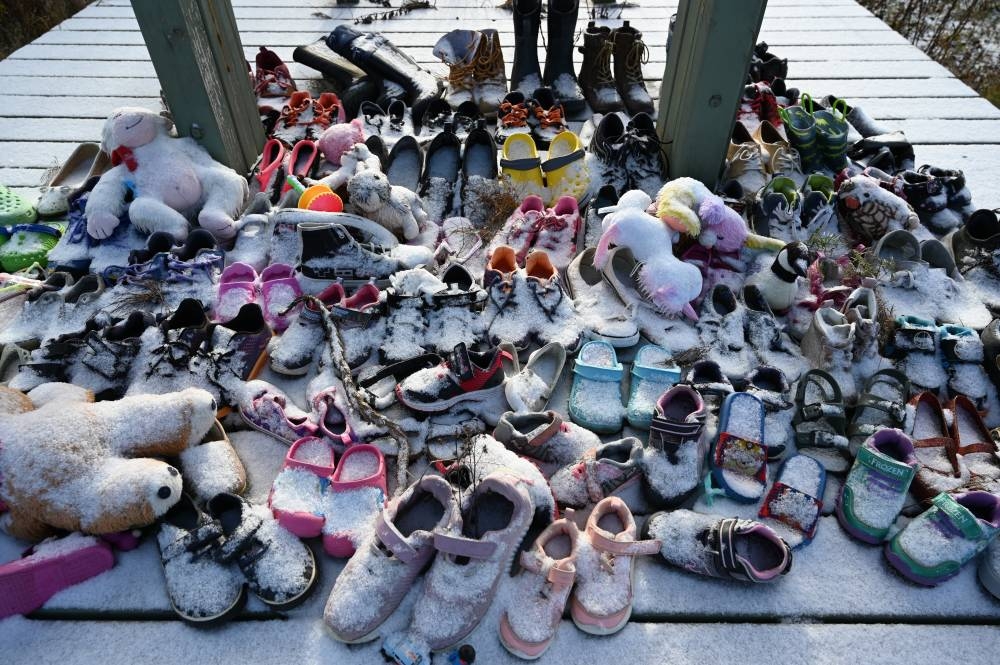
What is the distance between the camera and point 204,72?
2.73m

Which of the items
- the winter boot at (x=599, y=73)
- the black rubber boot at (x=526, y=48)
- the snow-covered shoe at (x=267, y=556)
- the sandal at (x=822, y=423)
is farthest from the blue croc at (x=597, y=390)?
the black rubber boot at (x=526, y=48)

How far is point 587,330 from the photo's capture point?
2334 mm

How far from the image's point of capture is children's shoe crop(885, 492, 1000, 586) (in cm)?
167

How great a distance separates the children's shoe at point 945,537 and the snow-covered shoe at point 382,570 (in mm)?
1276

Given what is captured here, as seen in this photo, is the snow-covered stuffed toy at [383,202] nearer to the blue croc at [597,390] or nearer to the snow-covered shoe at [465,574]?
the blue croc at [597,390]

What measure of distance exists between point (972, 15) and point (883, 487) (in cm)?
680

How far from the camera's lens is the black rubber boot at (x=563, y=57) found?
11.4 feet

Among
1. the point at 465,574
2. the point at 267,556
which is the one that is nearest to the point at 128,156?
the point at 267,556

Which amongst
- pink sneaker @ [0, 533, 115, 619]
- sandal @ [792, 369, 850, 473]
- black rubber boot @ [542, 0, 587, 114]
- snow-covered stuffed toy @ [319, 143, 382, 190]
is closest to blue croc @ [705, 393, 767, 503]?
sandal @ [792, 369, 850, 473]

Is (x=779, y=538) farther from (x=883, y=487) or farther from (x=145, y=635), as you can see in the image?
(x=145, y=635)

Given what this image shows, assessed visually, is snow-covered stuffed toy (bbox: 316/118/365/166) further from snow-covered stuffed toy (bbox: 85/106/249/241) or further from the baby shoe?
the baby shoe

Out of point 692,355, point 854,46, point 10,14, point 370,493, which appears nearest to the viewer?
point 370,493

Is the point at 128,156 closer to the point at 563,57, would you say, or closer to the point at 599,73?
the point at 563,57

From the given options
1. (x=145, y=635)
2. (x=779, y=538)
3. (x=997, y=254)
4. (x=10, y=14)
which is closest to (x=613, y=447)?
(x=779, y=538)
